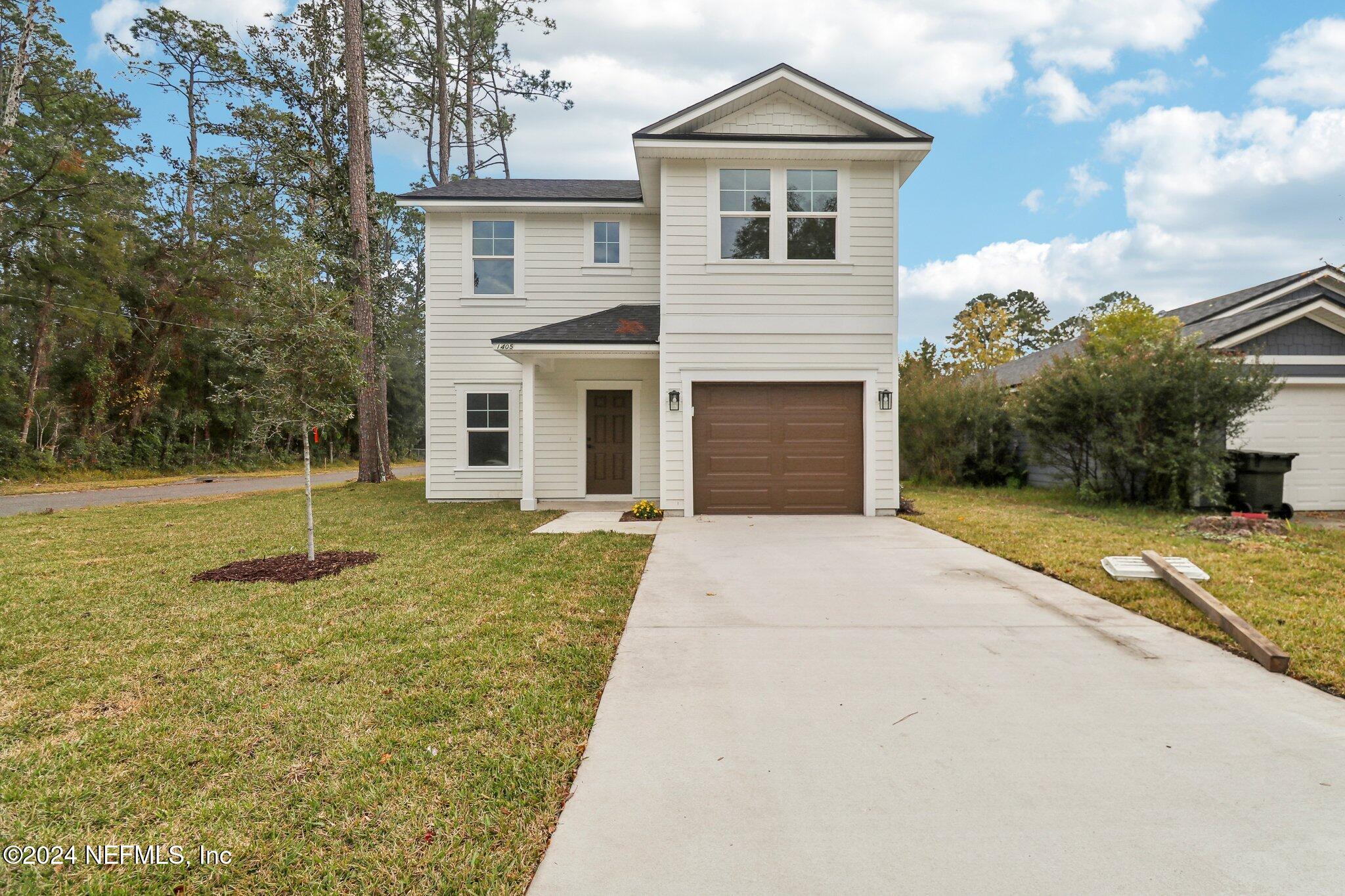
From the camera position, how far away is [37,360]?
1764cm

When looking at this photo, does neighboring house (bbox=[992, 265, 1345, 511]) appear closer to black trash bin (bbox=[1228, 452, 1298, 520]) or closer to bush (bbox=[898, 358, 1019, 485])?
black trash bin (bbox=[1228, 452, 1298, 520])

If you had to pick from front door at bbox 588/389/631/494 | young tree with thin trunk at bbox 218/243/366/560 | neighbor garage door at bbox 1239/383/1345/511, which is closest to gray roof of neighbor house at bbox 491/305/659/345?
front door at bbox 588/389/631/494

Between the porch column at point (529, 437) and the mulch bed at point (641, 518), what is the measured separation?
1.92m

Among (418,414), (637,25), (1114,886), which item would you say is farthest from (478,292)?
(418,414)

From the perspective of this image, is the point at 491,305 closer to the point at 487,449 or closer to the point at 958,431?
the point at 487,449

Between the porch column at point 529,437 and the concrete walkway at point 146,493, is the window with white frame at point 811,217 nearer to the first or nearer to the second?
the porch column at point 529,437

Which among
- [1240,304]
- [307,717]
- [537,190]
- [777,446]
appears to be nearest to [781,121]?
[777,446]

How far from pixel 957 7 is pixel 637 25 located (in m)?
7.47

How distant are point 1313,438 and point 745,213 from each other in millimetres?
10315

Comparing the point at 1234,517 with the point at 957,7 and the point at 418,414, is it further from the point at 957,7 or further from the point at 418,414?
the point at 418,414

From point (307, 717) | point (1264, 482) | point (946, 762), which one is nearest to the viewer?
point (946, 762)

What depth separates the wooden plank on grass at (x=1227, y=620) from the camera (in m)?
3.41

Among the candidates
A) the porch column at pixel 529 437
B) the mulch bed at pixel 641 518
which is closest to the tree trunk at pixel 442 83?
the porch column at pixel 529 437

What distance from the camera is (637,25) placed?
1448 centimetres
